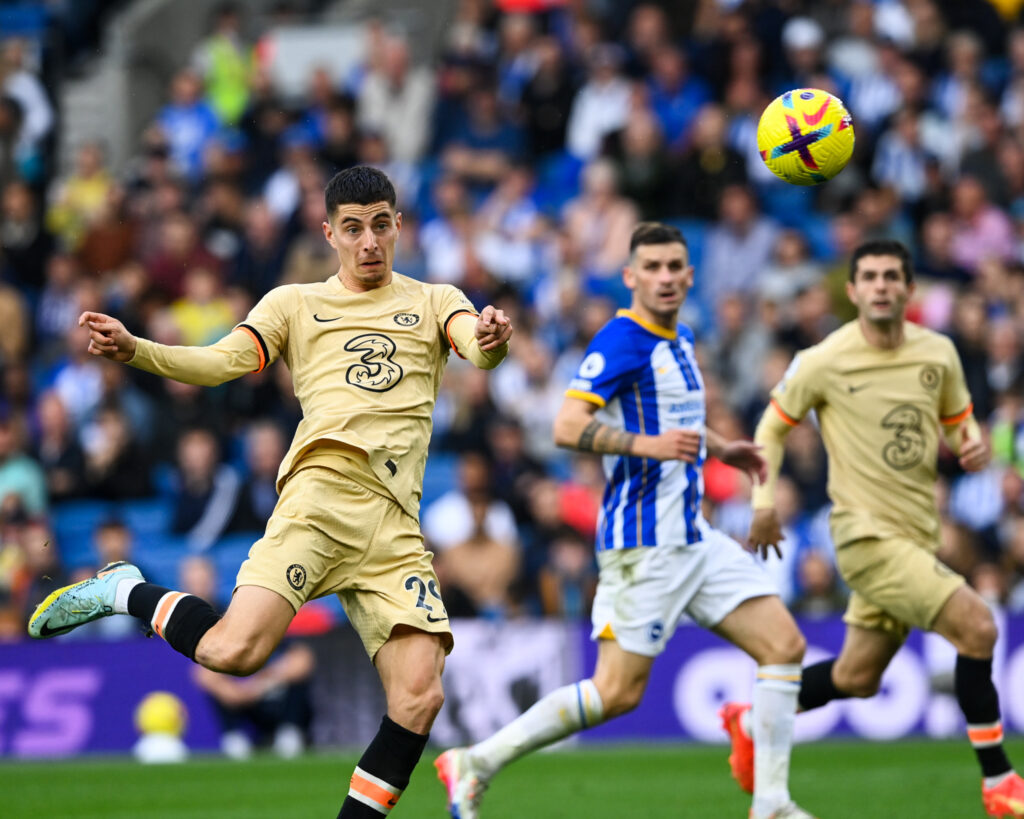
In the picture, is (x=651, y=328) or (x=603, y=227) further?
(x=603, y=227)

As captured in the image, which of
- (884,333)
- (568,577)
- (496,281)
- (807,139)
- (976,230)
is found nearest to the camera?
(807,139)

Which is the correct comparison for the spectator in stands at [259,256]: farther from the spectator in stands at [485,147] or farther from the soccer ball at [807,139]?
the soccer ball at [807,139]

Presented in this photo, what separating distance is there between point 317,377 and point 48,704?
26.9ft

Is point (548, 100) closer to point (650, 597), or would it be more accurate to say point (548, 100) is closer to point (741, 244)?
point (741, 244)

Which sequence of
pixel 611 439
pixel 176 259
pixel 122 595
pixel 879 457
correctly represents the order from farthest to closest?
1. pixel 176 259
2. pixel 879 457
3. pixel 611 439
4. pixel 122 595

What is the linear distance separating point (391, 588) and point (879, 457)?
10.0 ft

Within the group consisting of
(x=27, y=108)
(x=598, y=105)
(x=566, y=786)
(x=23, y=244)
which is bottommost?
→ (x=566, y=786)

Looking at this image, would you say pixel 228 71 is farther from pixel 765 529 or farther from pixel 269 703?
pixel 765 529

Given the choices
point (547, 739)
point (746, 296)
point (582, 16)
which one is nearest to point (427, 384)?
point (547, 739)

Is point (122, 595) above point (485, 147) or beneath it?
beneath

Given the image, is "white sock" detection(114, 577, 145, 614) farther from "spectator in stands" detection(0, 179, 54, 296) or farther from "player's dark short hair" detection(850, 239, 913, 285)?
"spectator in stands" detection(0, 179, 54, 296)

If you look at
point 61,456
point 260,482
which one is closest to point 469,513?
point 260,482

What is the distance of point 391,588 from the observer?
6973 mm

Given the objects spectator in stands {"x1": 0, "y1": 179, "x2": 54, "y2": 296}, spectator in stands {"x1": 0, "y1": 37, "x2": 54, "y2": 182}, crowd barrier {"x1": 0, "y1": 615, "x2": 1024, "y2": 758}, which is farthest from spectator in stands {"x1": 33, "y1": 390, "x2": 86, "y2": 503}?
spectator in stands {"x1": 0, "y1": 37, "x2": 54, "y2": 182}
